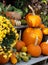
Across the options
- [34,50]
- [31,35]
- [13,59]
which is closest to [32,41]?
[31,35]

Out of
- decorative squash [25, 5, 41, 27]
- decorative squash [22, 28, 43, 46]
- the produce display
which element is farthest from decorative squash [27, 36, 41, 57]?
decorative squash [25, 5, 41, 27]

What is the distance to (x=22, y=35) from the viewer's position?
8.25 ft

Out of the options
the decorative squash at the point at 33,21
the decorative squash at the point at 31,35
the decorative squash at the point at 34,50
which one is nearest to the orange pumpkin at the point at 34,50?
the decorative squash at the point at 34,50

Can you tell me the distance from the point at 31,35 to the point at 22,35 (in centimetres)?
15

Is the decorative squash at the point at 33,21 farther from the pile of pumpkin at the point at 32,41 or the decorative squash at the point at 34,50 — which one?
the decorative squash at the point at 34,50

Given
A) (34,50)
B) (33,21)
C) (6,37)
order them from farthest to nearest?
1. (33,21)
2. (34,50)
3. (6,37)

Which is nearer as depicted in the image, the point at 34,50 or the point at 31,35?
the point at 34,50

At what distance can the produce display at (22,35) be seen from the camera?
198 cm

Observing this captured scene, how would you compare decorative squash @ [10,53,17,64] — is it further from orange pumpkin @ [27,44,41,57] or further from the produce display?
orange pumpkin @ [27,44,41,57]

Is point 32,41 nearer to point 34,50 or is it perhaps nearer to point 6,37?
point 34,50

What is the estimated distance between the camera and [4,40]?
195cm

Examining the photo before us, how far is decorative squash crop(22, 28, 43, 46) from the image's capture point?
2402 millimetres

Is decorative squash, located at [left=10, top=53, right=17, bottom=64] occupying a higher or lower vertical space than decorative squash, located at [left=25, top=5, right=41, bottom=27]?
lower

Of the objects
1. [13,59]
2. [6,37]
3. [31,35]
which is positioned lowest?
[13,59]
